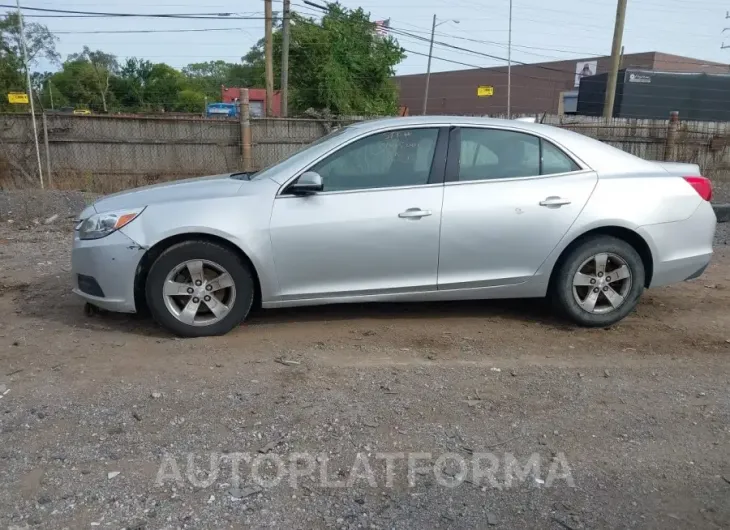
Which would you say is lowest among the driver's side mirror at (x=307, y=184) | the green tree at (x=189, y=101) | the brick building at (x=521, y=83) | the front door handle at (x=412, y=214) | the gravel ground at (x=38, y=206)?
the gravel ground at (x=38, y=206)

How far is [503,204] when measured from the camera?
15.1ft

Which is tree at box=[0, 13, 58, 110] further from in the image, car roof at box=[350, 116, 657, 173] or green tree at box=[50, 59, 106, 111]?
green tree at box=[50, 59, 106, 111]

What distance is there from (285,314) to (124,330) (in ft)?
4.06

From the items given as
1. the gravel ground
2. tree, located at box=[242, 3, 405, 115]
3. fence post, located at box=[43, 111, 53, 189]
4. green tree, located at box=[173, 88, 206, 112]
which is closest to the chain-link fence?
fence post, located at box=[43, 111, 53, 189]

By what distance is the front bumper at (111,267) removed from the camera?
4387 millimetres

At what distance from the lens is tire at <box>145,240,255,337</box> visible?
4391 millimetres

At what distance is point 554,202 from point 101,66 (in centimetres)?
7921

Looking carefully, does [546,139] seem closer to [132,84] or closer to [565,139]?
[565,139]

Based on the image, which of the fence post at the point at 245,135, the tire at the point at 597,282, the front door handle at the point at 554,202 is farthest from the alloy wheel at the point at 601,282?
the fence post at the point at 245,135

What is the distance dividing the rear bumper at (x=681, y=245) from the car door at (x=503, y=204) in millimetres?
669

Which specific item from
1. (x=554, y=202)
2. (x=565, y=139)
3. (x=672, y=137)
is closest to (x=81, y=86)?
(x=672, y=137)

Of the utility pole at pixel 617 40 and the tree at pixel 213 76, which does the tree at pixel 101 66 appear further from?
the utility pole at pixel 617 40

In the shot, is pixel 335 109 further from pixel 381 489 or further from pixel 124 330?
pixel 381 489

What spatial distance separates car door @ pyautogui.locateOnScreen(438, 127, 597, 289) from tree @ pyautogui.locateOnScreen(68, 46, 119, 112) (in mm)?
66883
